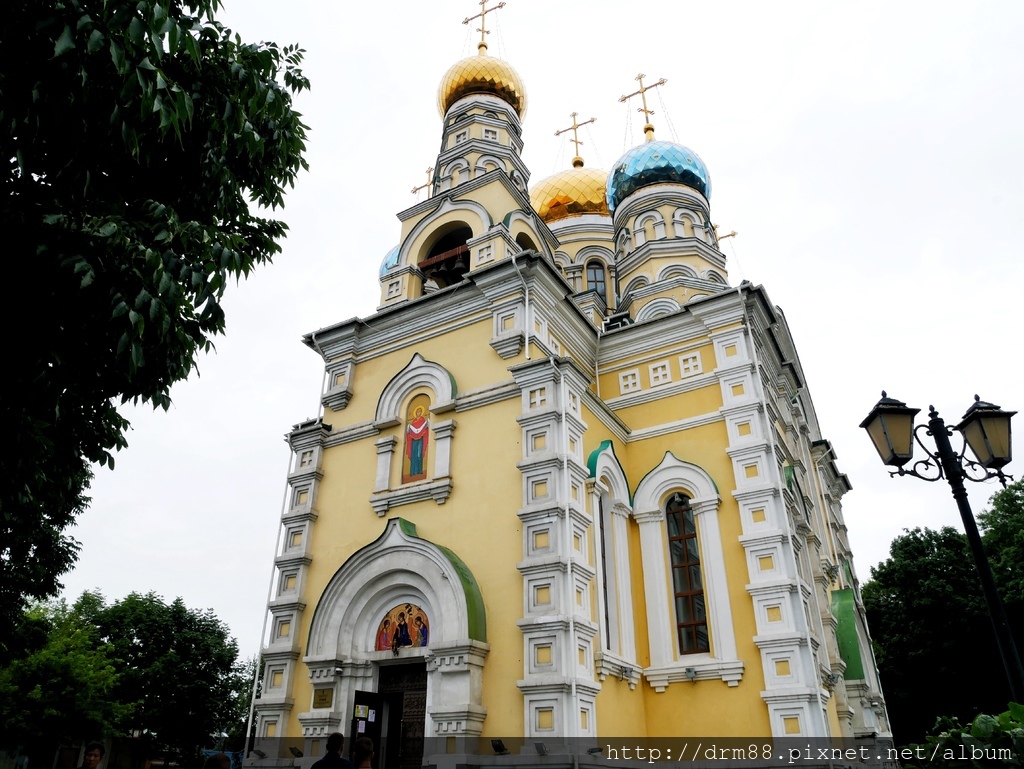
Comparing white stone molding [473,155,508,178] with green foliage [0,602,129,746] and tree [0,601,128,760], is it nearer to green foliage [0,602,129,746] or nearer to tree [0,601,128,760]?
tree [0,601,128,760]

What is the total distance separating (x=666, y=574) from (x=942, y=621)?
15.3 m

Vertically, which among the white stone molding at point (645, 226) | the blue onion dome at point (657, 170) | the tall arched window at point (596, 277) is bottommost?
the white stone molding at point (645, 226)

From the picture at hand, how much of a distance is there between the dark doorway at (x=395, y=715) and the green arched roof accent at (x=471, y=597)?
3.68ft

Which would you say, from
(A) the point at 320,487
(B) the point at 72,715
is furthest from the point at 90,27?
(B) the point at 72,715

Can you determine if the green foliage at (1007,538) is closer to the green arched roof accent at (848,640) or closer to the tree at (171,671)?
the green arched roof accent at (848,640)

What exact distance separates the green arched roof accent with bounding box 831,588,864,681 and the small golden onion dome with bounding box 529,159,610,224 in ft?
38.9

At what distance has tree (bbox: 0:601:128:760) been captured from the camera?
55.8 feet

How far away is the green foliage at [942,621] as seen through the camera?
802 inches

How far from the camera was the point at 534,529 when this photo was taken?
30.6 feet

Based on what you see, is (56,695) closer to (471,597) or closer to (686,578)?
(471,597)

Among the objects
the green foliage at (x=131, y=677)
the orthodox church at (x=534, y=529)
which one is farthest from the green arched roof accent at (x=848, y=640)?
the green foliage at (x=131, y=677)

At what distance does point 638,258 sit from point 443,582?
8.78 meters

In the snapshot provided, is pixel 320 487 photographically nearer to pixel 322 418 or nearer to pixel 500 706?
pixel 322 418

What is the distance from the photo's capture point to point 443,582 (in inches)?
372
